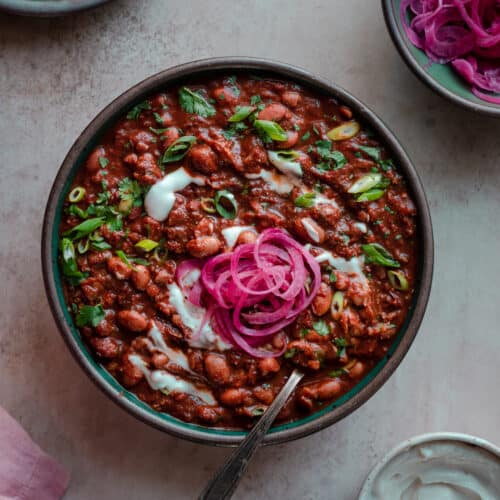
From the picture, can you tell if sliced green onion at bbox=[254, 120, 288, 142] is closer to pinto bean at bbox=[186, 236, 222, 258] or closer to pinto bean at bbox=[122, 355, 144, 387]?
pinto bean at bbox=[186, 236, 222, 258]

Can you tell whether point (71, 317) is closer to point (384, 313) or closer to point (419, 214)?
point (384, 313)

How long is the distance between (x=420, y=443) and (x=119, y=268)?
154cm

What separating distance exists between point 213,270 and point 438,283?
1.15 m

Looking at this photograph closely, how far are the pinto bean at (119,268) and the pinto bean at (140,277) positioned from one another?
3 centimetres

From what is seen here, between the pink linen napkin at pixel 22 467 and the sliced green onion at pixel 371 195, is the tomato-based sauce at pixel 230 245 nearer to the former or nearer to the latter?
the sliced green onion at pixel 371 195

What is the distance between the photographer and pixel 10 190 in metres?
3.66

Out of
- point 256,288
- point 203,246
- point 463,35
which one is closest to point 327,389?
point 256,288

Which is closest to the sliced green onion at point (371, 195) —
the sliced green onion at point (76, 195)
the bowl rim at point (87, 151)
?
the bowl rim at point (87, 151)

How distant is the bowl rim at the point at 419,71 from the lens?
3.30 m

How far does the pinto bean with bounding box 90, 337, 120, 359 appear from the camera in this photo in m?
3.17

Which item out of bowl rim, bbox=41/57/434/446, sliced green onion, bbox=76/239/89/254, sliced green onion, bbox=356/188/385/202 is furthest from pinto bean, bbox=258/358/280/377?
sliced green onion, bbox=76/239/89/254

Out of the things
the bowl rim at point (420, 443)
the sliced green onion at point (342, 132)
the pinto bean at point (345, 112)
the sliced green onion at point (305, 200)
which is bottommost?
the bowl rim at point (420, 443)

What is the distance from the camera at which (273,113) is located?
3156mm

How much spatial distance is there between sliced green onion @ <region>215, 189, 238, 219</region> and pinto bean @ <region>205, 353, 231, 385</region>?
59 cm
